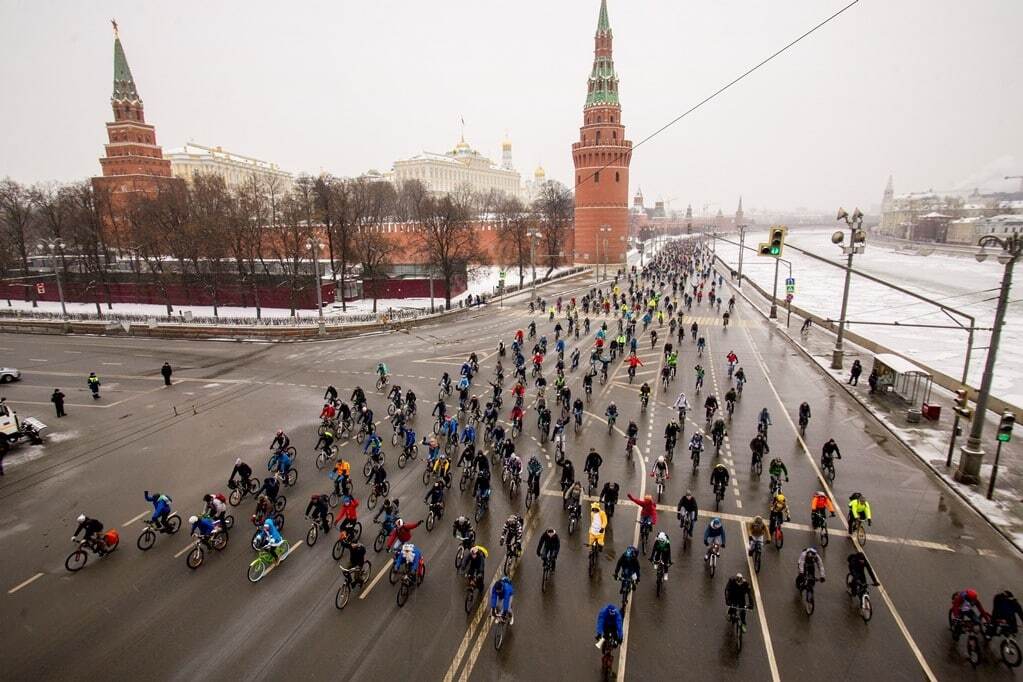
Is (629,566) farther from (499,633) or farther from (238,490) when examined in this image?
(238,490)

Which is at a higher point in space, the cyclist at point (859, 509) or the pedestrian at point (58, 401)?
the cyclist at point (859, 509)

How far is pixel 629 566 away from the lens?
9.30 meters

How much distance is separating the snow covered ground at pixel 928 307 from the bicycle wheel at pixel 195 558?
877 inches

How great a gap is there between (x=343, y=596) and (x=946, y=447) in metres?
18.1

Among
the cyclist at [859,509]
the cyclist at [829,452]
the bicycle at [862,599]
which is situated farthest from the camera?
the cyclist at [829,452]

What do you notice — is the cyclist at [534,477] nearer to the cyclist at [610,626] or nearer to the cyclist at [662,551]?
the cyclist at [662,551]

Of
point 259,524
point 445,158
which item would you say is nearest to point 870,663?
point 259,524

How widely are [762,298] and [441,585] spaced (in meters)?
55.6

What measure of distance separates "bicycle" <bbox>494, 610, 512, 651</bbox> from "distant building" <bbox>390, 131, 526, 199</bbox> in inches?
5269

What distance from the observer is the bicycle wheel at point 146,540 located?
38.3ft

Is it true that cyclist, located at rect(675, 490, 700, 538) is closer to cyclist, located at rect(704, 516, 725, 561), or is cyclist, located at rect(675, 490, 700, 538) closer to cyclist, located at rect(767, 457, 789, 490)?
cyclist, located at rect(704, 516, 725, 561)

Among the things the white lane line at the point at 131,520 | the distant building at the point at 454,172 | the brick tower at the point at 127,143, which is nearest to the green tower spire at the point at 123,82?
the brick tower at the point at 127,143

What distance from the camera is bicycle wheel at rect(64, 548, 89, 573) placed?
11070 mm

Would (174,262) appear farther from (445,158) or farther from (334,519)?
(445,158)
